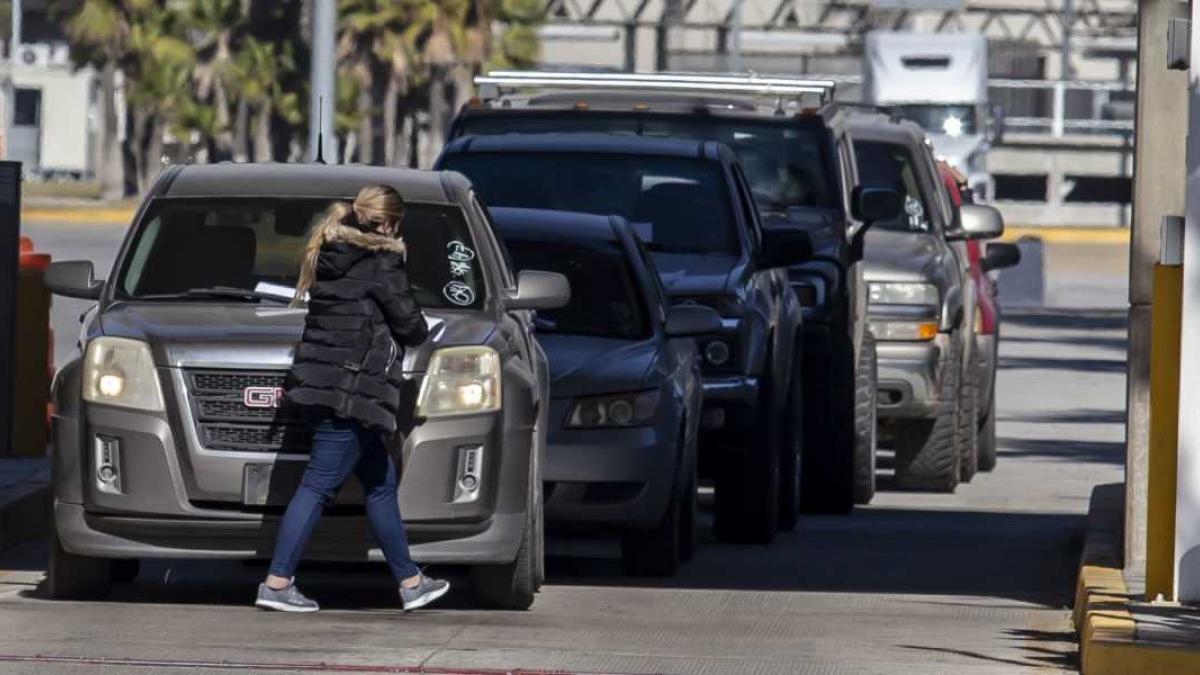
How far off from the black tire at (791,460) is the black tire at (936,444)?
2.56 meters

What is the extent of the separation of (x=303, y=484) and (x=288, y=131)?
55.5 metres

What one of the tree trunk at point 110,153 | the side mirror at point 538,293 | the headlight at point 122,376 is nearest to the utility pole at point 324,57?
the side mirror at point 538,293

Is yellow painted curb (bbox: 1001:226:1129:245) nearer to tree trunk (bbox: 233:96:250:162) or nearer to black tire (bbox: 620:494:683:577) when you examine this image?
tree trunk (bbox: 233:96:250:162)

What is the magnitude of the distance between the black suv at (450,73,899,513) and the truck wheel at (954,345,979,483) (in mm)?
1847

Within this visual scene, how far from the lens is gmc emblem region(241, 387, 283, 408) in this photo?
10133 mm

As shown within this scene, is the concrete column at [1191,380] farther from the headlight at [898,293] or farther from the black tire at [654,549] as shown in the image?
the headlight at [898,293]

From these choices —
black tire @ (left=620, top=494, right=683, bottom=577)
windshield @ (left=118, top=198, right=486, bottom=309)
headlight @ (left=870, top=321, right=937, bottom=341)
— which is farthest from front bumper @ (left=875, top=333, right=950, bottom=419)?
windshield @ (left=118, top=198, right=486, bottom=309)

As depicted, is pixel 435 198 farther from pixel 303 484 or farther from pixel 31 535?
pixel 31 535

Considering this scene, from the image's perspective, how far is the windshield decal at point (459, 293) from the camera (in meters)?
10.8

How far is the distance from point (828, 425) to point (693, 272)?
2267 mm

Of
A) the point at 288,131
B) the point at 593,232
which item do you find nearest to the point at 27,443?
the point at 593,232

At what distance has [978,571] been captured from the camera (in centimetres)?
1299

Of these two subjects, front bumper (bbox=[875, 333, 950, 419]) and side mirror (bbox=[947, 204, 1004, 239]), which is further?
side mirror (bbox=[947, 204, 1004, 239])

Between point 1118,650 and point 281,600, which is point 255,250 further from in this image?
point 1118,650
